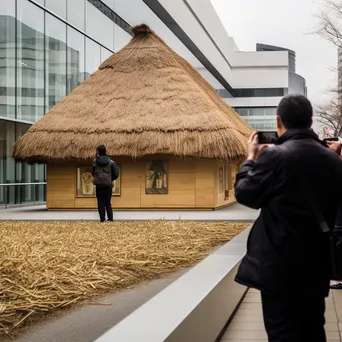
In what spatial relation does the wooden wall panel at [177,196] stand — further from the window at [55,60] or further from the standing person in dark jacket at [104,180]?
the window at [55,60]

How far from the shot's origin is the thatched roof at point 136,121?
19.9 metres

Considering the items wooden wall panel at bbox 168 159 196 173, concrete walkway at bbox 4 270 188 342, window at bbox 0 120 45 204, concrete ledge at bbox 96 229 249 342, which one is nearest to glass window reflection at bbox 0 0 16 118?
window at bbox 0 120 45 204

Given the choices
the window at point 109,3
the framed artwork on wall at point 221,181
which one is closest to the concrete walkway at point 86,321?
the framed artwork on wall at point 221,181

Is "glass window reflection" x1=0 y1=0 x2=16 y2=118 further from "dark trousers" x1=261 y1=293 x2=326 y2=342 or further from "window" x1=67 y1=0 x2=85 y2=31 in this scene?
"dark trousers" x1=261 y1=293 x2=326 y2=342

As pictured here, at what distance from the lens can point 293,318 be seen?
3.28 metres

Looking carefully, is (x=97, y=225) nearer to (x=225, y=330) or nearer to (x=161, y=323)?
(x=225, y=330)

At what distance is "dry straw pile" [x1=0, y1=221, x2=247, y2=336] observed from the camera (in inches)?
223

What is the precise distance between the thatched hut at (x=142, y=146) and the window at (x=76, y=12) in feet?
19.6

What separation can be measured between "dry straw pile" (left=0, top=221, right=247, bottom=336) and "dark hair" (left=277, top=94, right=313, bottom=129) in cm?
246

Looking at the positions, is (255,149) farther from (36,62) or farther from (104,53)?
(104,53)

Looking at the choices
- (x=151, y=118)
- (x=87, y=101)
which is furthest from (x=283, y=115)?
(x=87, y=101)

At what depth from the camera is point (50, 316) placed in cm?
528

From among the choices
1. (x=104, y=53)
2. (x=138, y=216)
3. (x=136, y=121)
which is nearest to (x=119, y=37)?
(x=104, y=53)

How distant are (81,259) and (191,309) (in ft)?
12.0
